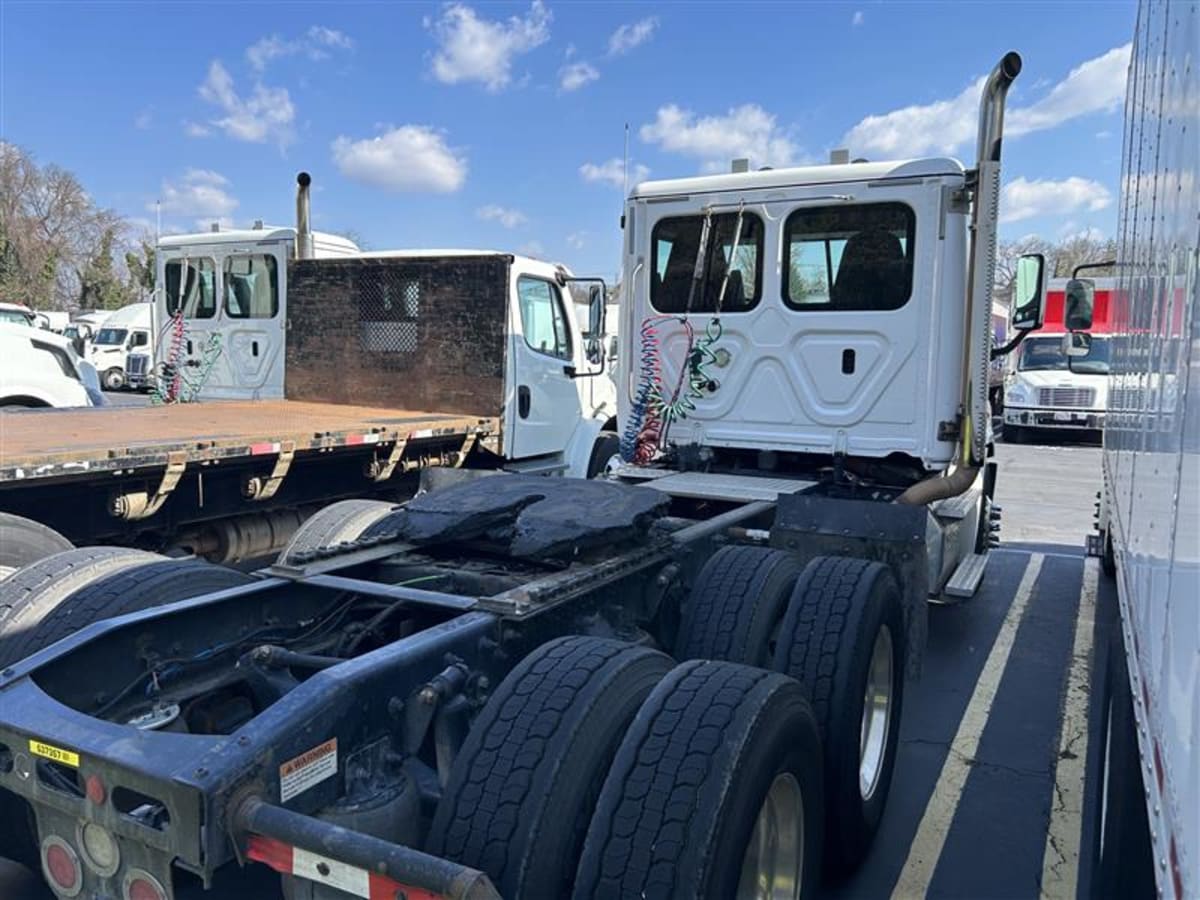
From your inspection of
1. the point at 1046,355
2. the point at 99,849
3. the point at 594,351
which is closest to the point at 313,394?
the point at 594,351

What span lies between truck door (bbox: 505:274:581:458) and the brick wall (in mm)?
231

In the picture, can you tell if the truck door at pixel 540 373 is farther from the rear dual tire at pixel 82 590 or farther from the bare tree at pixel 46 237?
the bare tree at pixel 46 237

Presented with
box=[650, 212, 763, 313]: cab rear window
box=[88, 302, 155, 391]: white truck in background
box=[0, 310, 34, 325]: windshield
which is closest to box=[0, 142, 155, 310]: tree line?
box=[88, 302, 155, 391]: white truck in background

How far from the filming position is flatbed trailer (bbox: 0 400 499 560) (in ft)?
16.7

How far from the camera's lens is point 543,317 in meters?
8.87

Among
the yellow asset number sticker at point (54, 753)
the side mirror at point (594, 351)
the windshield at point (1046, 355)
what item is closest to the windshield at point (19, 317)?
the side mirror at point (594, 351)

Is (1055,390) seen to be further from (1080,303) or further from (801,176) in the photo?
(801,176)

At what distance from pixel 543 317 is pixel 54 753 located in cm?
713

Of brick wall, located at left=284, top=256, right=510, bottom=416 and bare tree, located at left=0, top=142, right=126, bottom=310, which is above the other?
bare tree, located at left=0, top=142, right=126, bottom=310

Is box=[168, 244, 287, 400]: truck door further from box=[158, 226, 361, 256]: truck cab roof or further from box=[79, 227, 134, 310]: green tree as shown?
box=[79, 227, 134, 310]: green tree

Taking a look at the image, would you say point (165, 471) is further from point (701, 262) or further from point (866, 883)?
point (866, 883)

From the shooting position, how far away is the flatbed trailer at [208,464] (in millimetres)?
5098

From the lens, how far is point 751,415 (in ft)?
20.2

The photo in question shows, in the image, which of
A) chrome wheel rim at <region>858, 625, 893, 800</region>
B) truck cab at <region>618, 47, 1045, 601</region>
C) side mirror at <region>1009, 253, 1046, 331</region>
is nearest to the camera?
chrome wheel rim at <region>858, 625, 893, 800</region>
